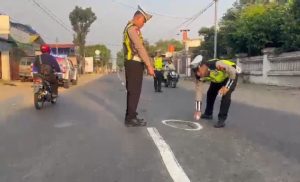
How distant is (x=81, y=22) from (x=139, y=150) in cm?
7279

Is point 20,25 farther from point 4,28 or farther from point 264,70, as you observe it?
point 264,70

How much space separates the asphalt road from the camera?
525cm

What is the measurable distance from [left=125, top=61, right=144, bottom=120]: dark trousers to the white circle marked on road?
777 millimetres

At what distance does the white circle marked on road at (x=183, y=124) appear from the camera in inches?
337

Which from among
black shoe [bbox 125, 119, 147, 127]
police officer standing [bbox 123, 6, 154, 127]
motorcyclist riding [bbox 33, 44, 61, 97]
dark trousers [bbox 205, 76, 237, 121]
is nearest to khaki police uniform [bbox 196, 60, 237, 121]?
dark trousers [bbox 205, 76, 237, 121]

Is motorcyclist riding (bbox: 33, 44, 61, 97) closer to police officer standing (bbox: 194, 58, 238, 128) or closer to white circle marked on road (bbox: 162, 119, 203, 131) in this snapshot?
white circle marked on road (bbox: 162, 119, 203, 131)

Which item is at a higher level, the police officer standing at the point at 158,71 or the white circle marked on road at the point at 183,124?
the police officer standing at the point at 158,71

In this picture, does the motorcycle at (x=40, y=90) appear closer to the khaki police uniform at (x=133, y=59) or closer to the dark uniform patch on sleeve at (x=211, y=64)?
the khaki police uniform at (x=133, y=59)

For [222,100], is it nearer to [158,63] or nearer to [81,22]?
[158,63]

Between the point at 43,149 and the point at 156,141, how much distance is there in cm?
163

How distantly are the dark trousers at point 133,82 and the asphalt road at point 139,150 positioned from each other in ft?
1.31

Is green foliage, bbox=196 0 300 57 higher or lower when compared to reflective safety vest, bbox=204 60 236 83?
higher

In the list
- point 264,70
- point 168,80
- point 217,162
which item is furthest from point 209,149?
point 264,70

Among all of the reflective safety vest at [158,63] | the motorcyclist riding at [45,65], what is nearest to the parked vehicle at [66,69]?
the reflective safety vest at [158,63]
